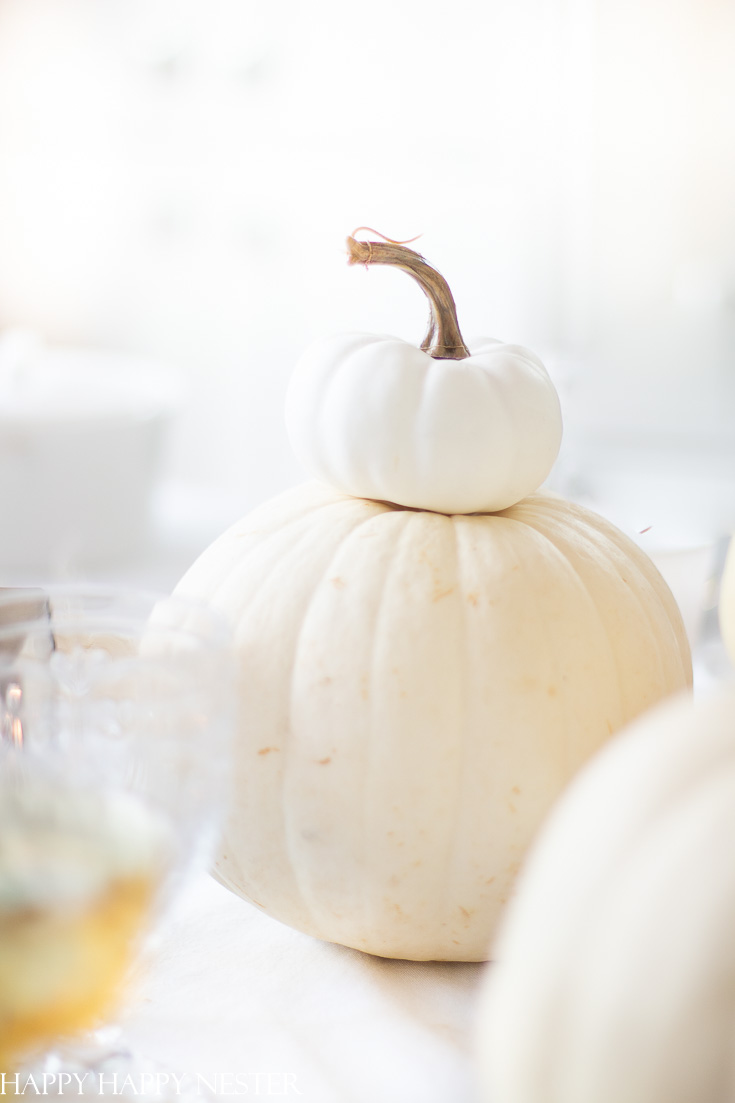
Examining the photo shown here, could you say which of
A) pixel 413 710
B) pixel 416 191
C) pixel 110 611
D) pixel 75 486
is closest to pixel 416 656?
pixel 413 710

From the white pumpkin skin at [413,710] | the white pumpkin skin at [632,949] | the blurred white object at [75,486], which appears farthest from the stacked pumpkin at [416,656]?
the blurred white object at [75,486]

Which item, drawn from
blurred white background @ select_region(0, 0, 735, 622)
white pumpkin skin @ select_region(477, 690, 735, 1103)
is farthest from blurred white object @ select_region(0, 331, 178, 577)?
white pumpkin skin @ select_region(477, 690, 735, 1103)

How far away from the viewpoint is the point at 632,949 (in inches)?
9.3

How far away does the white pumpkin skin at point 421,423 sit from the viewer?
46 centimetres

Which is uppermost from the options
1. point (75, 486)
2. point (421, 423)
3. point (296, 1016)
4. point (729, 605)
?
point (421, 423)

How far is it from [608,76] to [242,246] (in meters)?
0.91

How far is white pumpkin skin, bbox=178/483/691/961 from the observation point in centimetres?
44

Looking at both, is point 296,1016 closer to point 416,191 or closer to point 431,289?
point 431,289

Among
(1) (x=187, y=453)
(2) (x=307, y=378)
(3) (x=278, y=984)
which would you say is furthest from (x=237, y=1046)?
(1) (x=187, y=453)

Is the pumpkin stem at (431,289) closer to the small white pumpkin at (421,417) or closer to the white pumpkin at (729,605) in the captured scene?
the small white pumpkin at (421,417)

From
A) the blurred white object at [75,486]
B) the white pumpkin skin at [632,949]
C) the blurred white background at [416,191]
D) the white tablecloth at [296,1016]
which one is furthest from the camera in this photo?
the blurred white background at [416,191]

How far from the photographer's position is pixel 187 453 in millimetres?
2398

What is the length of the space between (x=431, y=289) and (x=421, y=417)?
77mm

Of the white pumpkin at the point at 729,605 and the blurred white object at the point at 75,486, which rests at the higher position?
the white pumpkin at the point at 729,605
